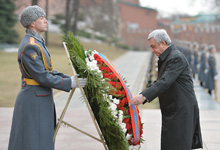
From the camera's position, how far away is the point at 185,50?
17656 millimetres

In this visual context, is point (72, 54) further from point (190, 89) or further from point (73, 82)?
point (190, 89)

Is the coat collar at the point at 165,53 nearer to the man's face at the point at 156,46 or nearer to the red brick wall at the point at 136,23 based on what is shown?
the man's face at the point at 156,46

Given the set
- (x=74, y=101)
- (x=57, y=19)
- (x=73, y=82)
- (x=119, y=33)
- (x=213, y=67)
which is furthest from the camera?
(x=119, y=33)

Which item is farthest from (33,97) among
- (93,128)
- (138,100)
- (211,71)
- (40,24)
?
(211,71)

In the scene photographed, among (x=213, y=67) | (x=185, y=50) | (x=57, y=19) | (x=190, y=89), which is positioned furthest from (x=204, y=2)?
(x=190, y=89)

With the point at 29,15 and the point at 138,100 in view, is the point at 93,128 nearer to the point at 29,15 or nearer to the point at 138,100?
the point at 138,100

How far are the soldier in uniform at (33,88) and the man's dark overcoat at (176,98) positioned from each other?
1050mm

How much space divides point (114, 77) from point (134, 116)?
0.50 metres

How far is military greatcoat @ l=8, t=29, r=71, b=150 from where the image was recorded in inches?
141

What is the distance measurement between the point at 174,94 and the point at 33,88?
1531 mm

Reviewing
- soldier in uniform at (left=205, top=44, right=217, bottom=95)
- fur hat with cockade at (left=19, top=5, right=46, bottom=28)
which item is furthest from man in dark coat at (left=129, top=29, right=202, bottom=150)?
soldier in uniform at (left=205, top=44, right=217, bottom=95)

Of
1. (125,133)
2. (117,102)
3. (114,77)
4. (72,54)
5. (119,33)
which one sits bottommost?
(119,33)

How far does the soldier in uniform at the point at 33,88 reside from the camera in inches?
142

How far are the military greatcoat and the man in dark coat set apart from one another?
37.8 inches
